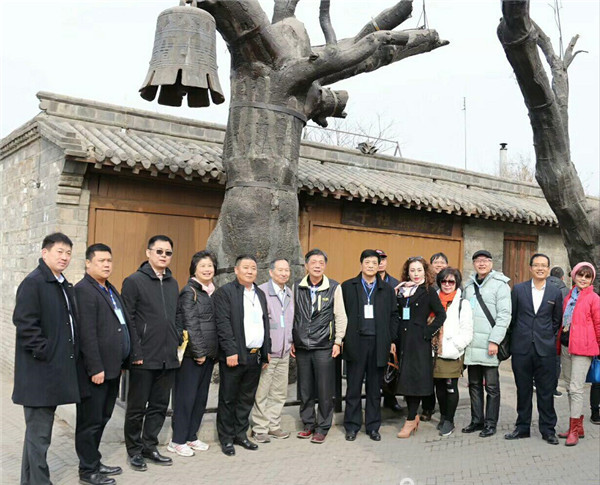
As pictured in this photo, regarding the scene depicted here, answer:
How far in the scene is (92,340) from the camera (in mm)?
4398

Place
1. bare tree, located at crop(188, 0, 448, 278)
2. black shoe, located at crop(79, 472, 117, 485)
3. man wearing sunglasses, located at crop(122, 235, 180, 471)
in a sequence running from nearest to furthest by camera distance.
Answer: black shoe, located at crop(79, 472, 117, 485)
man wearing sunglasses, located at crop(122, 235, 180, 471)
bare tree, located at crop(188, 0, 448, 278)

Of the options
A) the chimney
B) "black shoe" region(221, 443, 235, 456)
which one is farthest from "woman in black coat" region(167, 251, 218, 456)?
the chimney

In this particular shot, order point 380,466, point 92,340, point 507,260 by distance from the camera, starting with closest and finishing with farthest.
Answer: point 92,340, point 380,466, point 507,260

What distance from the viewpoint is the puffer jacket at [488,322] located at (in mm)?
6172

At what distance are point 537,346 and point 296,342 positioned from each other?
8.08ft

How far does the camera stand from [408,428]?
20.4 feet

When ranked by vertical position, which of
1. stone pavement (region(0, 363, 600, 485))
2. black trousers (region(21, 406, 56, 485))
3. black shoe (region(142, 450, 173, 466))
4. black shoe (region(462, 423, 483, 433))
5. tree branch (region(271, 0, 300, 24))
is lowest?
stone pavement (region(0, 363, 600, 485))

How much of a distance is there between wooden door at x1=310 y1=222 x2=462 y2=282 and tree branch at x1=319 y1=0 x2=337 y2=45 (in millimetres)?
3817

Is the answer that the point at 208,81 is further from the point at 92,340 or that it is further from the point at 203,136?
the point at 203,136

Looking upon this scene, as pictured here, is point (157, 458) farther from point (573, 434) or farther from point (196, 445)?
point (573, 434)

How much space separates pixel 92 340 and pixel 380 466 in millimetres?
2701

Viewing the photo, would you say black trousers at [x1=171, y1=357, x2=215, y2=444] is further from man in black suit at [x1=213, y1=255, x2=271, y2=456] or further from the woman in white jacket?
the woman in white jacket

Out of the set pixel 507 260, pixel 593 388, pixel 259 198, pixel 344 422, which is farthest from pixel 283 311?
pixel 507 260

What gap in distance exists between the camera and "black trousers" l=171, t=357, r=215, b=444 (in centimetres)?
529
